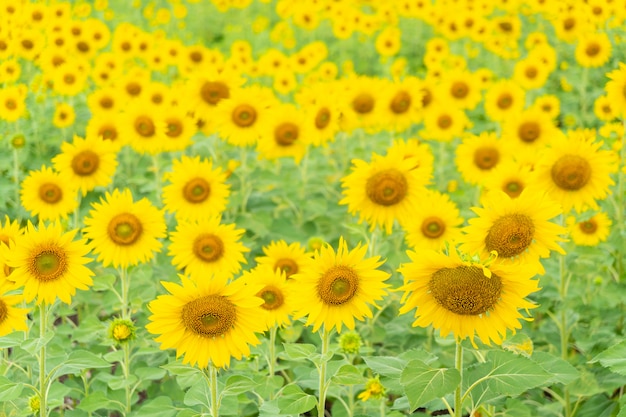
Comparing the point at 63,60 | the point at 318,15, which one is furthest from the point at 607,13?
the point at 63,60

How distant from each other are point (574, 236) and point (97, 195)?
349cm

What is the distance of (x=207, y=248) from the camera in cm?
376

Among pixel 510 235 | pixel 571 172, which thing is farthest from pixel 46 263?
pixel 571 172

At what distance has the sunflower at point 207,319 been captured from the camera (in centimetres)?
236

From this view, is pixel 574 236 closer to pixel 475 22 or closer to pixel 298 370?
pixel 298 370

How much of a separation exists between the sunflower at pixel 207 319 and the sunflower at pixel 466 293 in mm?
527

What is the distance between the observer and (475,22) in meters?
9.69

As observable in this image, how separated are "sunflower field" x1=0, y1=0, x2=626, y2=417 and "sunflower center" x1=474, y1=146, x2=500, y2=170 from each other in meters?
0.01

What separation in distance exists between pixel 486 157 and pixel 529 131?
1.91 ft

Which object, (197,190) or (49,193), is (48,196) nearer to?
(49,193)

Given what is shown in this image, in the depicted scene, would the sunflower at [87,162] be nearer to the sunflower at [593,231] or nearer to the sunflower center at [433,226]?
the sunflower center at [433,226]

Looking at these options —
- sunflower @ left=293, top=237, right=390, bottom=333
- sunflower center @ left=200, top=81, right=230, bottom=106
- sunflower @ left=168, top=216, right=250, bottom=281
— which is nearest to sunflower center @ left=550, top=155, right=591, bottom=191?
sunflower @ left=293, top=237, right=390, bottom=333

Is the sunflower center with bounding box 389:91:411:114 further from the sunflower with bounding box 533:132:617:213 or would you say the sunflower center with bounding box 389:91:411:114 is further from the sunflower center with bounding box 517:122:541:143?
the sunflower with bounding box 533:132:617:213

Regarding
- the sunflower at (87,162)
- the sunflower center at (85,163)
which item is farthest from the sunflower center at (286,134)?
the sunflower center at (85,163)
